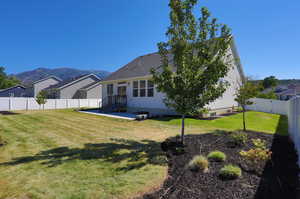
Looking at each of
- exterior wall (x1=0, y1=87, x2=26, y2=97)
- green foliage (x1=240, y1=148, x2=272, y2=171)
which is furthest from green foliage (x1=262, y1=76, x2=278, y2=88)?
exterior wall (x1=0, y1=87, x2=26, y2=97)

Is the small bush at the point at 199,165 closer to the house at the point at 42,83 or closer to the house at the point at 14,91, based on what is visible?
the house at the point at 42,83

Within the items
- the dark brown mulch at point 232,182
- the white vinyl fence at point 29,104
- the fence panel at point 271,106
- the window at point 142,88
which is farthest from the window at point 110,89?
the fence panel at point 271,106

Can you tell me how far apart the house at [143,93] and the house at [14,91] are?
30771 mm

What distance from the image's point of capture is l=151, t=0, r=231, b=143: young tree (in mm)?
4871

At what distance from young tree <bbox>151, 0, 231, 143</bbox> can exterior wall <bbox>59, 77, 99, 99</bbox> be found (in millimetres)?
28750

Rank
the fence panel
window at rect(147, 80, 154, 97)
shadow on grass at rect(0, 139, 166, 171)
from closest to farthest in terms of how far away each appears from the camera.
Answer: shadow on grass at rect(0, 139, 166, 171) → window at rect(147, 80, 154, 97) → the fence panel

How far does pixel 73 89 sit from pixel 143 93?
69.7 ft

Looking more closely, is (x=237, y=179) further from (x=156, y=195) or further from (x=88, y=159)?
(x=88, y=159)

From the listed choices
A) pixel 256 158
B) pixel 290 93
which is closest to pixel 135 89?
pixel 256 158

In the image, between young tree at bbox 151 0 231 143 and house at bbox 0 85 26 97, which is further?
house at bbox 0 85 26 97

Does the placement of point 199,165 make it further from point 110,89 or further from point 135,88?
point 110,89

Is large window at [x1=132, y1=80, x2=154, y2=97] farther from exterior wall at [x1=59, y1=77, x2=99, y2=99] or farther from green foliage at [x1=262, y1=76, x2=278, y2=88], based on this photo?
green foliage at [x1=262, y1=76, x2=278, y2=88]

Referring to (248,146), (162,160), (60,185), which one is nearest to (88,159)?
(60,185)

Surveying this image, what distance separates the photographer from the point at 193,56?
5.09 m
